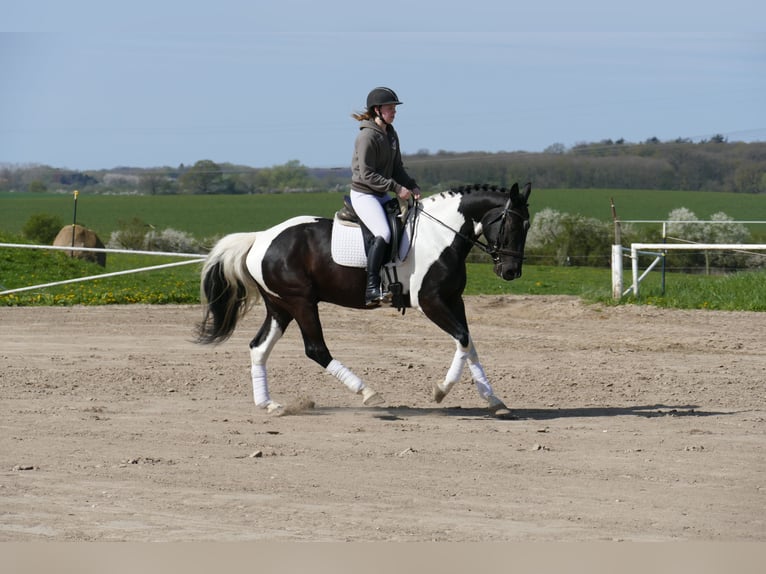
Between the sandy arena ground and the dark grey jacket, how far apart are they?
2087 mm

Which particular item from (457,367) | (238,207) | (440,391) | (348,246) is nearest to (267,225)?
(238,207)

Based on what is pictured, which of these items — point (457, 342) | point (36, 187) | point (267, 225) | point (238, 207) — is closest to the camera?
point (457, 342)

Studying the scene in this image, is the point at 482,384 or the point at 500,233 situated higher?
the point at 500,233

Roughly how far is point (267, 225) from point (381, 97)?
56180mm

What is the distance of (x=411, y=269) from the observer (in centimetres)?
1038

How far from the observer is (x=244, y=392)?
37.9 feet

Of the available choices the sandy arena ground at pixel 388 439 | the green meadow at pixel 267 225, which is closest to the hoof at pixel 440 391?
the sandy arena ground at pixel 388 439

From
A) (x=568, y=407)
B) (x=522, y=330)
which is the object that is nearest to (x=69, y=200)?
(x=522, y=330)

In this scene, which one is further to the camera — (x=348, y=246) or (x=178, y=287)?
(x=178, y=287)

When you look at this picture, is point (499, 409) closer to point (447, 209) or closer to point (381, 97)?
point (447, 209)

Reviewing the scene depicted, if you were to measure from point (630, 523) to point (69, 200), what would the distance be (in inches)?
3372

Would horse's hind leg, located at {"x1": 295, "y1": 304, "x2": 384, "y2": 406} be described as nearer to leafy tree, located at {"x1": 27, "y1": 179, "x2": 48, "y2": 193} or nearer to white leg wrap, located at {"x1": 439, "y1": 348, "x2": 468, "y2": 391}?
white leg wrap, located at {"x1": 439, "y1": 348, "x2": 468, "y2": 391}

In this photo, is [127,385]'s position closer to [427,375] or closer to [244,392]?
[244,392]

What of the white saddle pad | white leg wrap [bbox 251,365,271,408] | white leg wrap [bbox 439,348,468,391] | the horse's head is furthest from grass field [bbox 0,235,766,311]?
white leg wrap [bbox 251,365,271,408]
